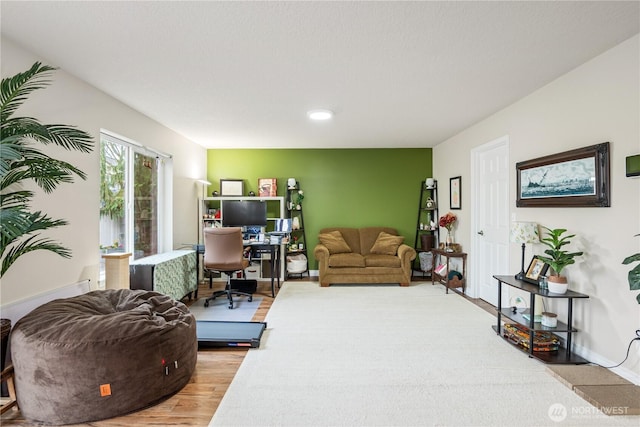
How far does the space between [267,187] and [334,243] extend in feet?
5.22

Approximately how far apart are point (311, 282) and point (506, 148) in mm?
3471

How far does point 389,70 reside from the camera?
8.69 feet

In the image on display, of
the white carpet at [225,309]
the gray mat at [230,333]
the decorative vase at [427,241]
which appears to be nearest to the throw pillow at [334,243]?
the decorative vase at [427,241]

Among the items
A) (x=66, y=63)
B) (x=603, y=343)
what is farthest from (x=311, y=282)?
(x=66, y=63)

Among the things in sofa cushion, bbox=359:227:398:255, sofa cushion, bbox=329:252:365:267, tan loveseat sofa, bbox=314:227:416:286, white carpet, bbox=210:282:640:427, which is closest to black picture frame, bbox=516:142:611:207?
white carpet, bbox=210:282:640:427

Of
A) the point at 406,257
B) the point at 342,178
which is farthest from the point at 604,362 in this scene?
the point at 342,178

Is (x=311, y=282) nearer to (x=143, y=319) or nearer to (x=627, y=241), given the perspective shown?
(x=143, y=319)

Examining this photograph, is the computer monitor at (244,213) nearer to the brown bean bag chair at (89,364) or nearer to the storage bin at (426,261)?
the storage bin at (426,261)

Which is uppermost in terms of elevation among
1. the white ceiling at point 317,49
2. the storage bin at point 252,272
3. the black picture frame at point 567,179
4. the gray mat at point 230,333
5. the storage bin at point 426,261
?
the white ceiling at point 317,49

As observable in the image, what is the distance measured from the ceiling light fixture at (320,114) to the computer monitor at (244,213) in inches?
80.8

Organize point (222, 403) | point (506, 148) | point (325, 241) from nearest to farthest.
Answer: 1. point (222, 403)
2. point (506, 148)
3. point (325, 241)

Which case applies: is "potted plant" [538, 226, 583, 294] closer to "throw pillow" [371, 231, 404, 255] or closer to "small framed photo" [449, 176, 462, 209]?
"small framed photo" [449, 176, 462, 209]

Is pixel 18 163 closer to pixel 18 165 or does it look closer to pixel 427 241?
pixel 18 165

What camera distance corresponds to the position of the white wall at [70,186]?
7.48ft
